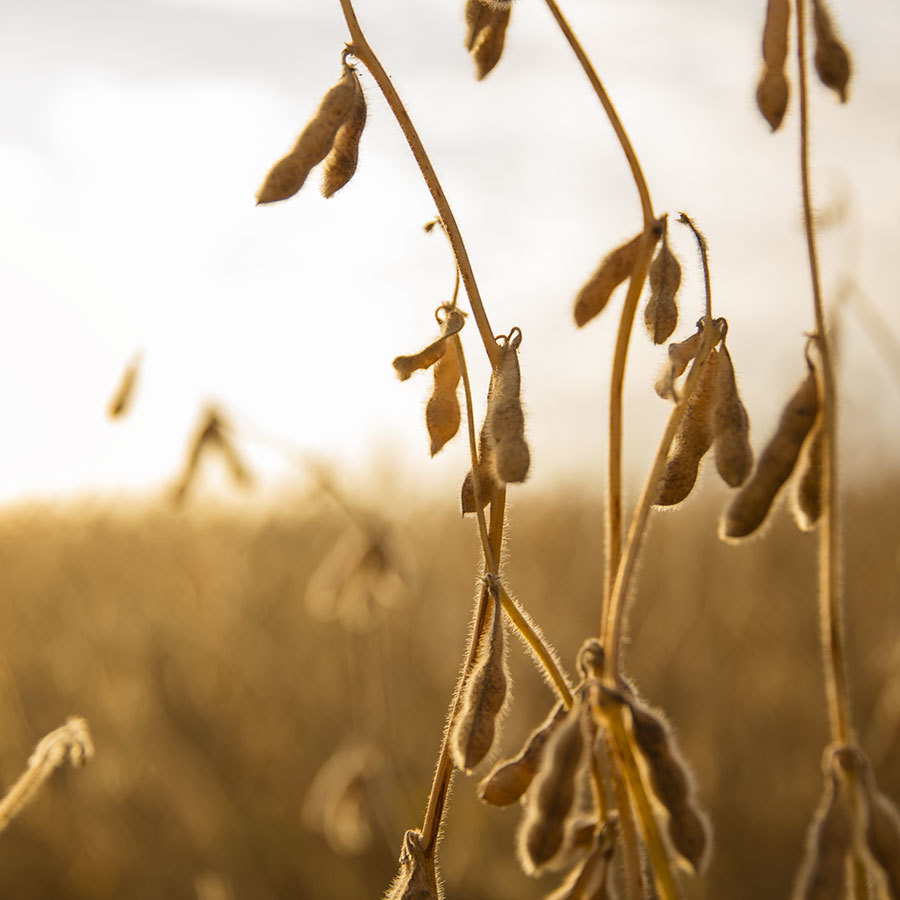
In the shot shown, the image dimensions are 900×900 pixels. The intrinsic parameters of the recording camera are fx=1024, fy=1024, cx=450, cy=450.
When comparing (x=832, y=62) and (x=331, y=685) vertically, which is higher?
Result: (x=331, y=685)

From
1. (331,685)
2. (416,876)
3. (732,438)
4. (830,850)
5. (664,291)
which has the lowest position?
(416,876)

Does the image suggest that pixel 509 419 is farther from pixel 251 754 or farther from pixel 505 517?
pixel 251 754

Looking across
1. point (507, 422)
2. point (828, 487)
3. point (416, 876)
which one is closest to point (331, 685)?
point (416, 876)

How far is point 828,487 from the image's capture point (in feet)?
3.62

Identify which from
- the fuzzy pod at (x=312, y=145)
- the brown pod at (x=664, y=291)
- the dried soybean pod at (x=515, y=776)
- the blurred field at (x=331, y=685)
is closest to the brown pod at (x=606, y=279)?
the brown pod at (x=664, y=291)

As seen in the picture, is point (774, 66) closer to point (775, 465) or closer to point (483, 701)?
point (775, 465)

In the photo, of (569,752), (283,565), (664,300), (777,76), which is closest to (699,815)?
(569,752)

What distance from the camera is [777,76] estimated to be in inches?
42.3

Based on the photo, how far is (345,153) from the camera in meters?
1.07

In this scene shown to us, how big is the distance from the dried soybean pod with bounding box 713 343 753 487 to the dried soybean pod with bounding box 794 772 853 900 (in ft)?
1.09

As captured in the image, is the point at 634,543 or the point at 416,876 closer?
the point at 634,543

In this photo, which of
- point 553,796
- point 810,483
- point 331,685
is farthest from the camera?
point 331,685

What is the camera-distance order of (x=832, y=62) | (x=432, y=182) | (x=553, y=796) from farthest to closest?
(x=832, y=62)
(x=432, y=182)
(x=553, y=796)

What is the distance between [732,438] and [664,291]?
0.54 feet
